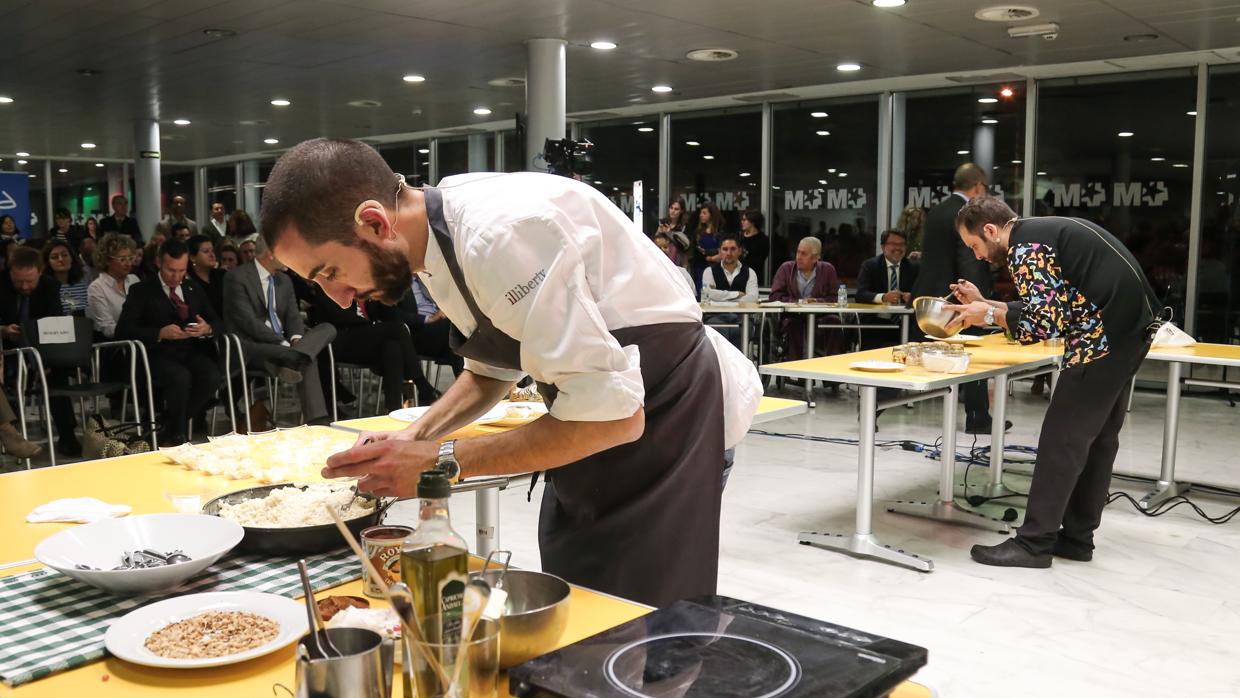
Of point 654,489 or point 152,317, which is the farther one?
point 152,317

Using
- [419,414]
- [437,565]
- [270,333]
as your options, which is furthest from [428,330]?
[437,565]

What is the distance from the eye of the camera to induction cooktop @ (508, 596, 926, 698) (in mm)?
881

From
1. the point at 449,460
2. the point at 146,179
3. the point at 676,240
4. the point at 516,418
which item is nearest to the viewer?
the point at 449,460

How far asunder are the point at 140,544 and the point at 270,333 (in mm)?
4898

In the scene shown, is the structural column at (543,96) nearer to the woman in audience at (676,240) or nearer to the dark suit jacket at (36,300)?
the woman in audience at (676,240)

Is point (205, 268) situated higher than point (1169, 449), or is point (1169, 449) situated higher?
point (205, 268)

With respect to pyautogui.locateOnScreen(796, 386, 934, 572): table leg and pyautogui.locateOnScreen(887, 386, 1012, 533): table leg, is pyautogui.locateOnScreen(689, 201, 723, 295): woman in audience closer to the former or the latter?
pyautogui.locateOnScreen(887, 386, 1012, 533): table leg

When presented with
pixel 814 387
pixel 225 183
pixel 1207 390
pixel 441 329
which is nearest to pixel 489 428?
pixel 441 329

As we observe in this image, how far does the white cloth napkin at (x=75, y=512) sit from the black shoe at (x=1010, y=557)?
319 centimetres

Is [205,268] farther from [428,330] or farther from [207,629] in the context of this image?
[207,629]

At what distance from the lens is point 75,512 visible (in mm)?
1615

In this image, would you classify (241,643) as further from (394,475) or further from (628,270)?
(628,270)

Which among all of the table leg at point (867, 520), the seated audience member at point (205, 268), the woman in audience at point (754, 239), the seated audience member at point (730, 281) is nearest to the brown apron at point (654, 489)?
the table leg at point (867, 520)

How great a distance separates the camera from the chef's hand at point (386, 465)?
4.35 feet
